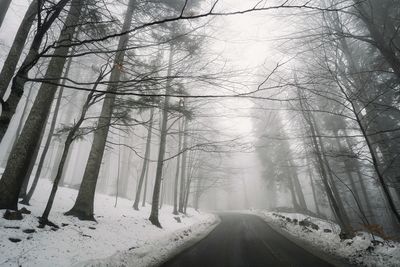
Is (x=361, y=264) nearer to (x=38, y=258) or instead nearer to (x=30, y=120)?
(x=38, y=258)

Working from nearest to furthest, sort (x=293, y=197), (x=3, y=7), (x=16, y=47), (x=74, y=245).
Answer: (x=16, y=47) < (x=74, y=245) < (x=3, y=7) < (x=293, y=197)

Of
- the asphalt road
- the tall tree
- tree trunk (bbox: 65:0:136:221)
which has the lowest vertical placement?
the asphalt road

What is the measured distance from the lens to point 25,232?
14.4ft

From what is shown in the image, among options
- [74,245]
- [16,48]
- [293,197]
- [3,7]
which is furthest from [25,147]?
[293,197]

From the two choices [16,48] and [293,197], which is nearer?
[16,48]

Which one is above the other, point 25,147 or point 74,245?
point 25,147

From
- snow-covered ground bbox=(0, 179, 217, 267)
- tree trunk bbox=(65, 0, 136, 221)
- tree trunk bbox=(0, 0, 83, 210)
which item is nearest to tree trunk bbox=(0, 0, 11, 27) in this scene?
tree trunk bbox=(0, 0, 83, 210)

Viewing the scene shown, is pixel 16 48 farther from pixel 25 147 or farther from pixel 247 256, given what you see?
pixel 247 256

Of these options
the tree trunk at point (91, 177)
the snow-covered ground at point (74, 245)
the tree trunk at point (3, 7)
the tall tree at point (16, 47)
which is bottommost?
the snow-covered ground at point (74, 245)

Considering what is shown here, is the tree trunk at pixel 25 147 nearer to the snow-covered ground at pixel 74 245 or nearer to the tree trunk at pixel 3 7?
the snow-covered ground at pixel 74 245

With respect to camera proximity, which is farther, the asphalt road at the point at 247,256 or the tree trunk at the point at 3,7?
the tree trunk at the point at 3,7

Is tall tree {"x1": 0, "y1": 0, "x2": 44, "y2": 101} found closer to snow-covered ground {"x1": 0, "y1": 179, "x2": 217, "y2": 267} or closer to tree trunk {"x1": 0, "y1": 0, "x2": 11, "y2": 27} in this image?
snow-covered ground {"x1": 0, "y1": 179, "x2": 217, "y2": 267}

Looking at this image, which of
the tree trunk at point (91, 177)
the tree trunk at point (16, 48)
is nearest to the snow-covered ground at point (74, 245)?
the tree trunk at point (91, 177)

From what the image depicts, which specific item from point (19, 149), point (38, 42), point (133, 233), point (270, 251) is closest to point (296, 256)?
point (270, 251)
